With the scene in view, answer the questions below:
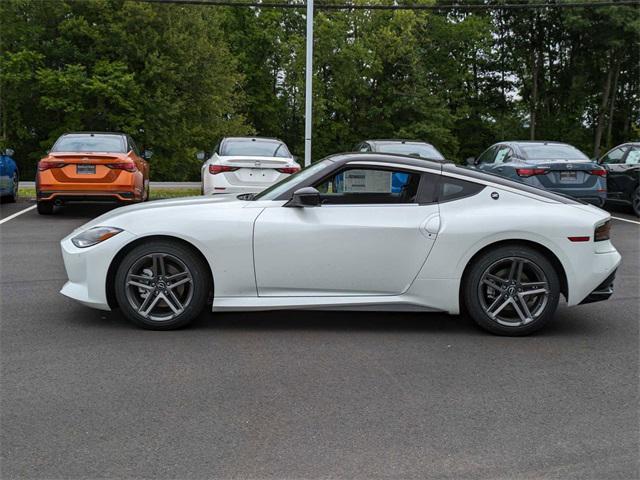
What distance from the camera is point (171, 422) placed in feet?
13.2

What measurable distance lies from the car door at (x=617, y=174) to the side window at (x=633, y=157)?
0.09 meters

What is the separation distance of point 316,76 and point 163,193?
2782cm

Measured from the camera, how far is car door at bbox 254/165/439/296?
595 centimetres

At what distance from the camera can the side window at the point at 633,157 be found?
16200 mm

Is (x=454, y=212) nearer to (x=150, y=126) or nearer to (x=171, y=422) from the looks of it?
(x=171, y=422)

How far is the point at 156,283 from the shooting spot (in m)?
5.99

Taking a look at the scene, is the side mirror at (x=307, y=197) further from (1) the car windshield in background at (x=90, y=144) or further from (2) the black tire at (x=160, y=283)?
(1) the car windshield in background at (x=90, y=144)

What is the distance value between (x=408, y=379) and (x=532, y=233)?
70.4 inches

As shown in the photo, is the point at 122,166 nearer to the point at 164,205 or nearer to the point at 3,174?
the point at 3,174

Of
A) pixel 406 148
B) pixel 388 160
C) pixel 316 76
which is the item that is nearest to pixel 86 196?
pixel 406 148

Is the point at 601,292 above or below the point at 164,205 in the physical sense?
A: below

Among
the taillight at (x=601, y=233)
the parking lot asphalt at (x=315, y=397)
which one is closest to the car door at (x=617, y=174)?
the parking lot asphalt at (x=315, y=397)

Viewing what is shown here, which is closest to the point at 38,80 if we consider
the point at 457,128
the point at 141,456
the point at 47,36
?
the point at 47,36

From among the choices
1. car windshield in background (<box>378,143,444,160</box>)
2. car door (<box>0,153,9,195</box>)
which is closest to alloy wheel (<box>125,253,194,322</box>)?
car windshield in background (<box>378,143,444,160</box>)
